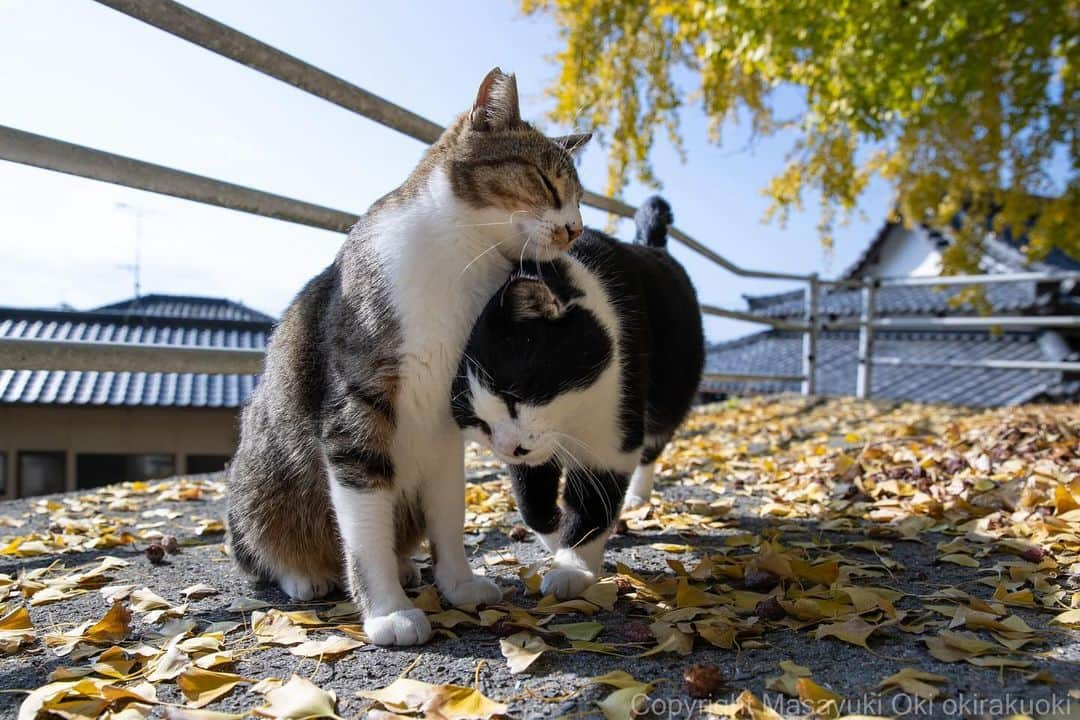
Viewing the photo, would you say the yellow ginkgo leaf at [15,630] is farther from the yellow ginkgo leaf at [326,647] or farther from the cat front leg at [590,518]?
the cat front leg at [590,518]

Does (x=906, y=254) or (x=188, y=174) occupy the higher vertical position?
(x=906, y=254)

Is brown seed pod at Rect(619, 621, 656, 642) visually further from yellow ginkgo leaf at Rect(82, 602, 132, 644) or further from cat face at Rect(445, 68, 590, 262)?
yellow ginkgo leaf at Rect(82, 602, 132, 644)

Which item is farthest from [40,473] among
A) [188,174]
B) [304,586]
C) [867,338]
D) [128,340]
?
[867,338]

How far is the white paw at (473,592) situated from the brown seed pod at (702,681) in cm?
58

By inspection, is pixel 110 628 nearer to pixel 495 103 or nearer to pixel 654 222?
pixel 495 103

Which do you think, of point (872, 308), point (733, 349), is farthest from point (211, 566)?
point (733, 349)

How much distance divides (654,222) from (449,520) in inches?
61.7

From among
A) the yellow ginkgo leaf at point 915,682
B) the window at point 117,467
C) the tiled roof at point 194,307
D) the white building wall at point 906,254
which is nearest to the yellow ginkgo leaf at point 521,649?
the yellow ginkgo leaf at point 915,682

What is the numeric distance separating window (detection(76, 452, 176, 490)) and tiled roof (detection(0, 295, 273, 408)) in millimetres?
650

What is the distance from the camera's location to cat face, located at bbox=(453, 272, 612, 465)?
4.82 feet

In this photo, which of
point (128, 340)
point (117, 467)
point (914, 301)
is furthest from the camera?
point (914, 301)

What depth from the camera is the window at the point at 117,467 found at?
27.0 feet

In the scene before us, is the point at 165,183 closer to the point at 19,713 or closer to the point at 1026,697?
the point at 19,713

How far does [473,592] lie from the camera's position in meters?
1.60
